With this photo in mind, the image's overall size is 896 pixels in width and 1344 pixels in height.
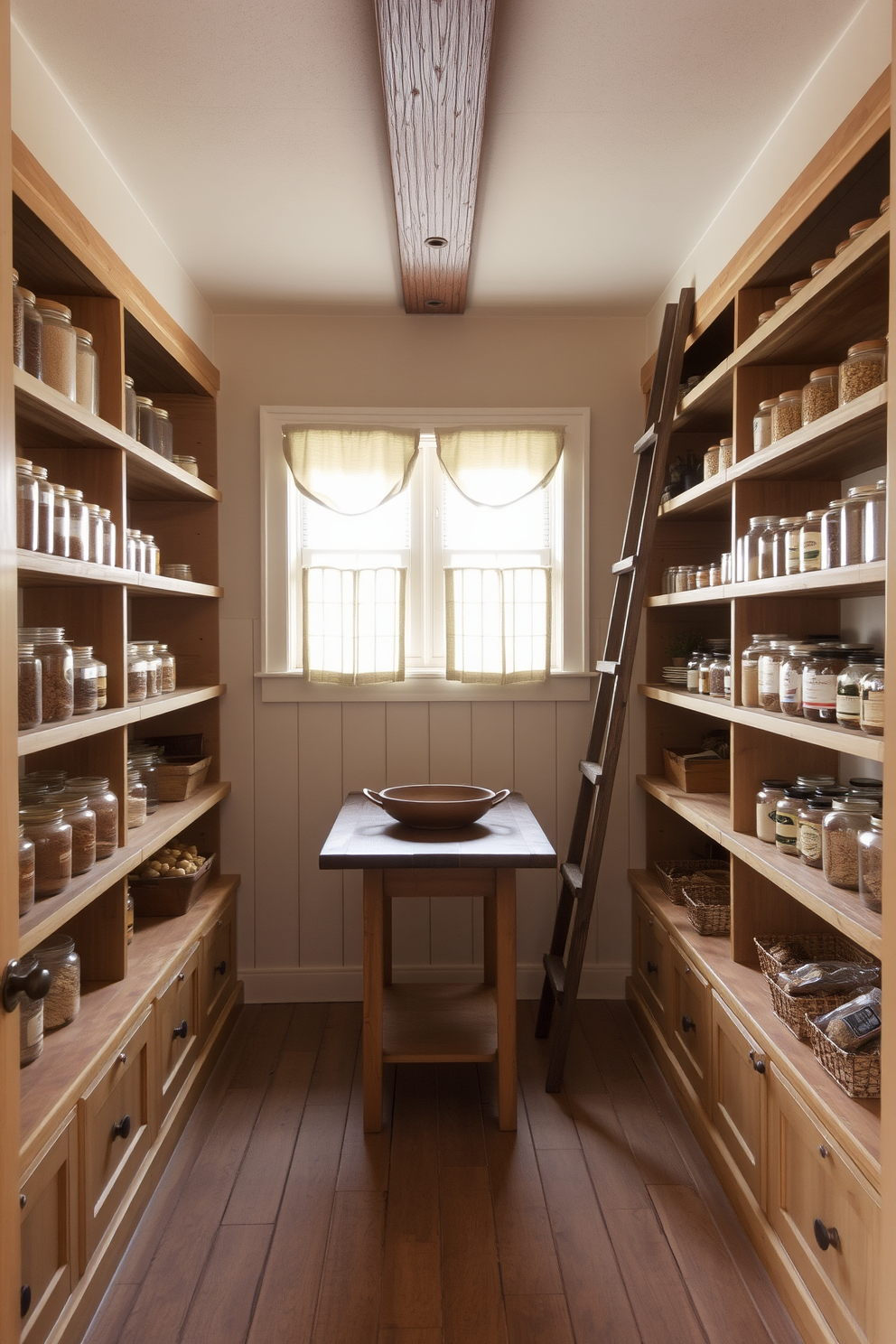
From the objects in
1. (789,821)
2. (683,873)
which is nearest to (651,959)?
(683,873)

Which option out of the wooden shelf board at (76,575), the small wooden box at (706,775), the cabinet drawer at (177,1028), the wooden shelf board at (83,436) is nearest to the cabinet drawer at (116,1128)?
the cabinet drawer at (177,1028)

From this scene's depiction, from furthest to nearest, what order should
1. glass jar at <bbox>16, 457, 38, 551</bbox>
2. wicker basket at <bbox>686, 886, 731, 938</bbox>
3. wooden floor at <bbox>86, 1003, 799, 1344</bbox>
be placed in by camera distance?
wicker basket at <bbox>686, 886, 731, 938</bbox> < wooden floor at <bbox>86, 1003, 799, 1344</bbox> < glass jar at <bbox>16, 457, 38, 551</bbox>

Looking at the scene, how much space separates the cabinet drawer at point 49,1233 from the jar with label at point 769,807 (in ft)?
5.92

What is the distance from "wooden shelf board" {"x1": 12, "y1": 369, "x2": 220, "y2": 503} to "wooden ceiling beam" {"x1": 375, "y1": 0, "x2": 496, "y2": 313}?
3.35 feet

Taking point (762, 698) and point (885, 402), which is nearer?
point (885, 402)

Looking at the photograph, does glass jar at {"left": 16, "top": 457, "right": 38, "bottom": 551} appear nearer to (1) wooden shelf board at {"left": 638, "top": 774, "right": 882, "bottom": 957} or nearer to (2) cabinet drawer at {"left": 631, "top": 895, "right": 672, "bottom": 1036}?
(1) wooden shelf board at {"left": 638, "top": 774, "right": 882, "bottom": 957}

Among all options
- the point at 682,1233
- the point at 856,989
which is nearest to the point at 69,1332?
the point at 682,1233

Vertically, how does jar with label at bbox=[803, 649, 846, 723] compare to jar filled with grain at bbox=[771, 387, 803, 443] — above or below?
below

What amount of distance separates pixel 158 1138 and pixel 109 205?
2.61 metres

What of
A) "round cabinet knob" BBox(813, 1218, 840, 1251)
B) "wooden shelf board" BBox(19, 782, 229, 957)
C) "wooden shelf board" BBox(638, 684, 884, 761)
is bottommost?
"round cabinet knob" BBox(813, 1218, 840, 1251)

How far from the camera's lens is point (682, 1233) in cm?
224

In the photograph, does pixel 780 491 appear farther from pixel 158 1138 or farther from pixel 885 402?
pixel 158 1138

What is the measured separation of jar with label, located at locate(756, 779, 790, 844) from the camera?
2426mm

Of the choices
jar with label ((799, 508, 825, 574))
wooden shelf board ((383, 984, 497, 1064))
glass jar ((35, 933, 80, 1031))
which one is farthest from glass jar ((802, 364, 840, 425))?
glass jar ((35, 933, 80, 1031))
